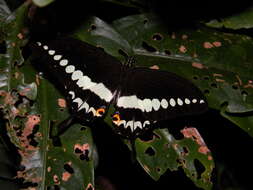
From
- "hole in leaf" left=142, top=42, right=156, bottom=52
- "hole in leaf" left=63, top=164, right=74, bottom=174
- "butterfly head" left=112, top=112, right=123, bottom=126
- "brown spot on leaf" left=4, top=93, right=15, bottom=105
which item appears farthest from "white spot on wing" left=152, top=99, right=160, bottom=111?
"brown spot on leaf" left=4, top=93, right=15, bottom=105

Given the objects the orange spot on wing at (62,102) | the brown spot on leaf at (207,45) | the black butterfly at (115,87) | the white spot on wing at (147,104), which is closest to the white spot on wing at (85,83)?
the black butterfly at (115,87)

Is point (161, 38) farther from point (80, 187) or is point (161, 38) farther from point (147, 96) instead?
point (80, 187)

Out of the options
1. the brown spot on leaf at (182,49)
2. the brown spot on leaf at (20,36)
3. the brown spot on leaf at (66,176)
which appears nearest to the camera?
the brown spot on leaf at (66,176)

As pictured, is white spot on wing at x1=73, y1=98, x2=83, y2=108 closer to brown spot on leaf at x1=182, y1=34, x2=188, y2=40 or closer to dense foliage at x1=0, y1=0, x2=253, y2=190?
dense foliage at x1=0, y1=0, x2=253, y2=190

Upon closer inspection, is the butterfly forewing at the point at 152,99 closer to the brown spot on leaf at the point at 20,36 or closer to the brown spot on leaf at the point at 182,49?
the brown spot on leaf at the point at 182,49

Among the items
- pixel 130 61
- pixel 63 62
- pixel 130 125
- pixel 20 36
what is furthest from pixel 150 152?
pixel 20 36

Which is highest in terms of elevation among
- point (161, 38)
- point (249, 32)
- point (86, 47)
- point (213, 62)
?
point (86, 47)

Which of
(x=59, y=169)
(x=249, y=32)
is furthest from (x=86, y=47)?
(x=249, y=32)

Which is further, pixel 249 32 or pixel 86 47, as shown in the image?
pixel 249 32
